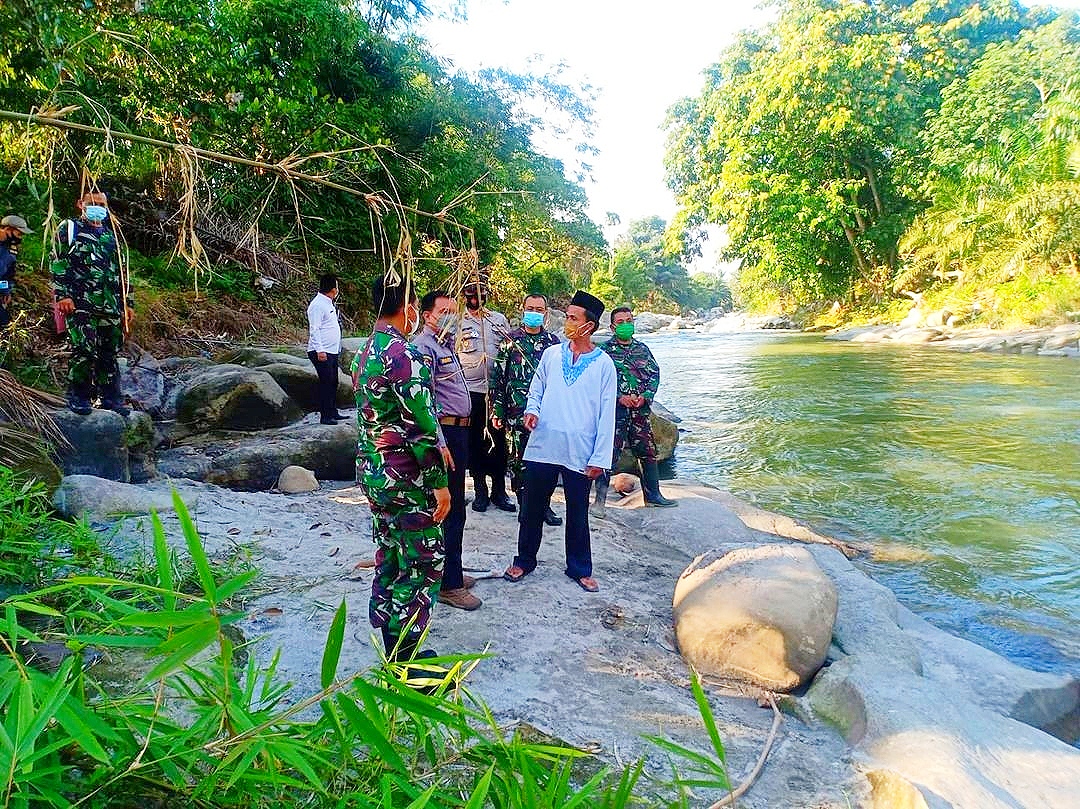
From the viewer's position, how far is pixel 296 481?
607 cm

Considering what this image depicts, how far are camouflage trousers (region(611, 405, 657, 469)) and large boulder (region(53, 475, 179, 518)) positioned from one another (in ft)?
11.9

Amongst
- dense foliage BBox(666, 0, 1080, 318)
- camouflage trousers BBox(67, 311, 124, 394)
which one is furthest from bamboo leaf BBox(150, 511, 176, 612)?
dense foliage BBox(666, 0, 1080, 318)

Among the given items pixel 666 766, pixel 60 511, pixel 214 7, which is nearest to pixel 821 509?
pixel 666 766

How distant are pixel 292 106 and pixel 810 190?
22966 millimetres

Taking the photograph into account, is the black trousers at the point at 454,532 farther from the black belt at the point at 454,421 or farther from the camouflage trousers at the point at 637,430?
the camouflage trousers at the point at 637,430

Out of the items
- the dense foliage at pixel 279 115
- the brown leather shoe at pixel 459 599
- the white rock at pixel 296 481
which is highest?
the dense foliage at pixel 279 115

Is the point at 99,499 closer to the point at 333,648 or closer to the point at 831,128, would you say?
the point at 333,648

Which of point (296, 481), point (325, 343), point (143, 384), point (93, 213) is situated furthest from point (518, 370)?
point (143, 384)

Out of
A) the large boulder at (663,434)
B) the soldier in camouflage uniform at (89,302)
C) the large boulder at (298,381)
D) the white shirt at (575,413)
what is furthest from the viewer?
the large boulder at (663,434)

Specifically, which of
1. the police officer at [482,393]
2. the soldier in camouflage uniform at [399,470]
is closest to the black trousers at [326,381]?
the police officer at [482,393]

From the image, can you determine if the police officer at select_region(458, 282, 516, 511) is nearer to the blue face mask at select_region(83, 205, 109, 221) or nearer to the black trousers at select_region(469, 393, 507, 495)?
the black trousers at select_region(469, 393, 507, 495)

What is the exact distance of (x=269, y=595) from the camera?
3.53 metres

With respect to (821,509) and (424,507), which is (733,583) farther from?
(821,509)

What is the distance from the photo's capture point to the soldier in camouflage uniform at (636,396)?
20.3ft
